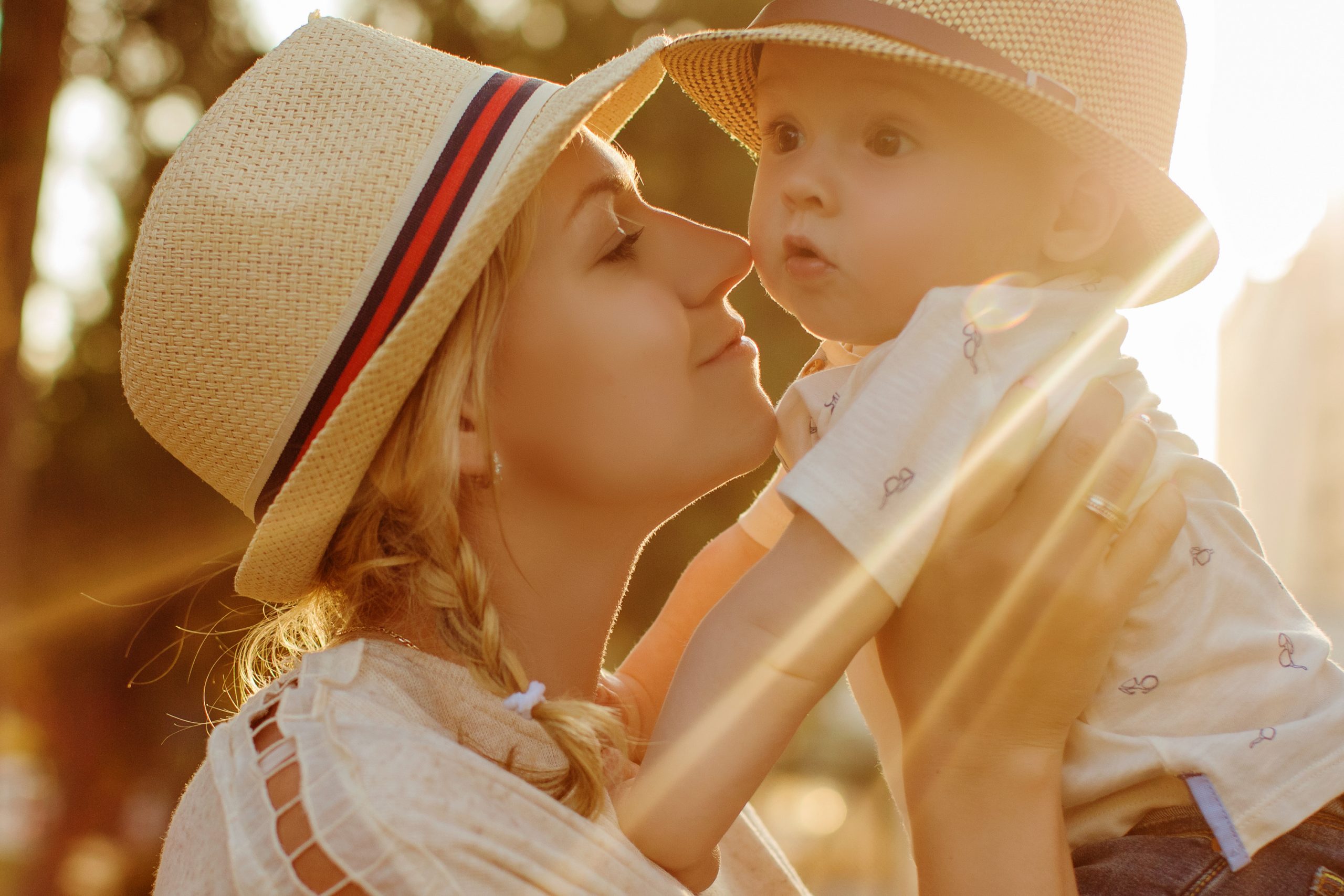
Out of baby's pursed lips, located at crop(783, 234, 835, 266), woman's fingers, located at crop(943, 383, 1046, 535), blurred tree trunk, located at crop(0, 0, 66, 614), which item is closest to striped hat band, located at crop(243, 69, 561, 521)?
baby's pursed lips, located at crop(783, 234, 835, 266)

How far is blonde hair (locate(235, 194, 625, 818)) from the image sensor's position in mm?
1833

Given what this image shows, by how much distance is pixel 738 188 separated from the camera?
603cm

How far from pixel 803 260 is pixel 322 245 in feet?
2.95

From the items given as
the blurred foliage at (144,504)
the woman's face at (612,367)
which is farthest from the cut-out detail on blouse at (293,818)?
the blurred foliage at (144,504)

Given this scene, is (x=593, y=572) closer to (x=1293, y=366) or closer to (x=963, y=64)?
(x=963, y=64)

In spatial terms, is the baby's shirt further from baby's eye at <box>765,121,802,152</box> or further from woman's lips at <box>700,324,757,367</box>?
baby's eye at <box>765,121,802,152</box>

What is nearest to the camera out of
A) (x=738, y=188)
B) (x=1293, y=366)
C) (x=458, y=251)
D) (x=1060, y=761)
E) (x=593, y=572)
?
(x=458, y=251)

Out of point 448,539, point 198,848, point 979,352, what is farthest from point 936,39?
point 198,848

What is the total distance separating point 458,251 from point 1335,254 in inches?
1643

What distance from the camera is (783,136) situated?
6.91ft

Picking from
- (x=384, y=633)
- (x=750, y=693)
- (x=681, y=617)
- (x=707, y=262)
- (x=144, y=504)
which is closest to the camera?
(x=750, y=693)

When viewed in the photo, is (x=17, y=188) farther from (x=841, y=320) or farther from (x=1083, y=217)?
(x=1083, y=217)

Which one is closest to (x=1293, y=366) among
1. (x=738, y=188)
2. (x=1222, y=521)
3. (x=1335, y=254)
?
(x=1335, y=254)

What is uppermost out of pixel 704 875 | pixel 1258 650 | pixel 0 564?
pixel 1258 650
